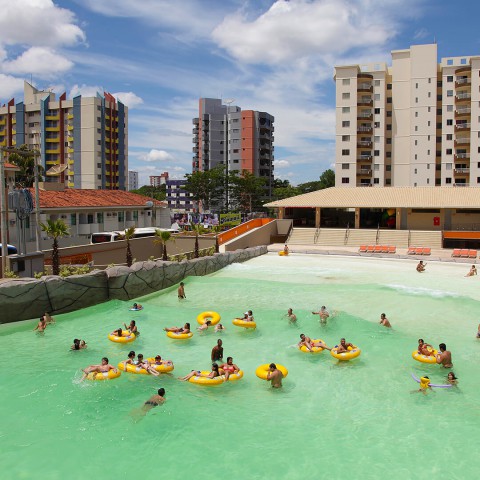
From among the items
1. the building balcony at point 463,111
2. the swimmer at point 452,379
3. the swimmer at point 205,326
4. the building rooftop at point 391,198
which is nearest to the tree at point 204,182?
the building rooftop at point 391,198

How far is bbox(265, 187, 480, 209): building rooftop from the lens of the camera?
148ft

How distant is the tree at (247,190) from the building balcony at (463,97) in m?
34.2

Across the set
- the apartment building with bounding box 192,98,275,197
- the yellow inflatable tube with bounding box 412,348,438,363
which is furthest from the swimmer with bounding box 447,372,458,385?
the apartment building with bounding box 192,98,275,197

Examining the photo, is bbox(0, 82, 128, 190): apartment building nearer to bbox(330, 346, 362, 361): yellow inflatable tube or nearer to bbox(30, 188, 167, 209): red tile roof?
bbox(30, 188, 167, 209): red tile roof

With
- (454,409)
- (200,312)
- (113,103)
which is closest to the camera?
(454,409)

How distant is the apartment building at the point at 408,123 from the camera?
224 ft

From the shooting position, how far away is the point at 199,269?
105 feet

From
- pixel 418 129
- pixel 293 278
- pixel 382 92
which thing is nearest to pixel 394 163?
pixel 418 129

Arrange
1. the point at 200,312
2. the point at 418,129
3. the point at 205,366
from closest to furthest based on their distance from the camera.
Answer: the point at 205,366, the point at 200,312, the point at 418,129

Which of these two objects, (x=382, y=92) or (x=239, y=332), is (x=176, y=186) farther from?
(x=239, y=332)

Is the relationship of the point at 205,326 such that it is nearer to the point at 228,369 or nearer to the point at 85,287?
the point at 228,369

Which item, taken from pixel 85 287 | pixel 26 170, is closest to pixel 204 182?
pixel 26 170

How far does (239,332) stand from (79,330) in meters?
7.02

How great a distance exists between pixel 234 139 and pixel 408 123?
46.2 meters
